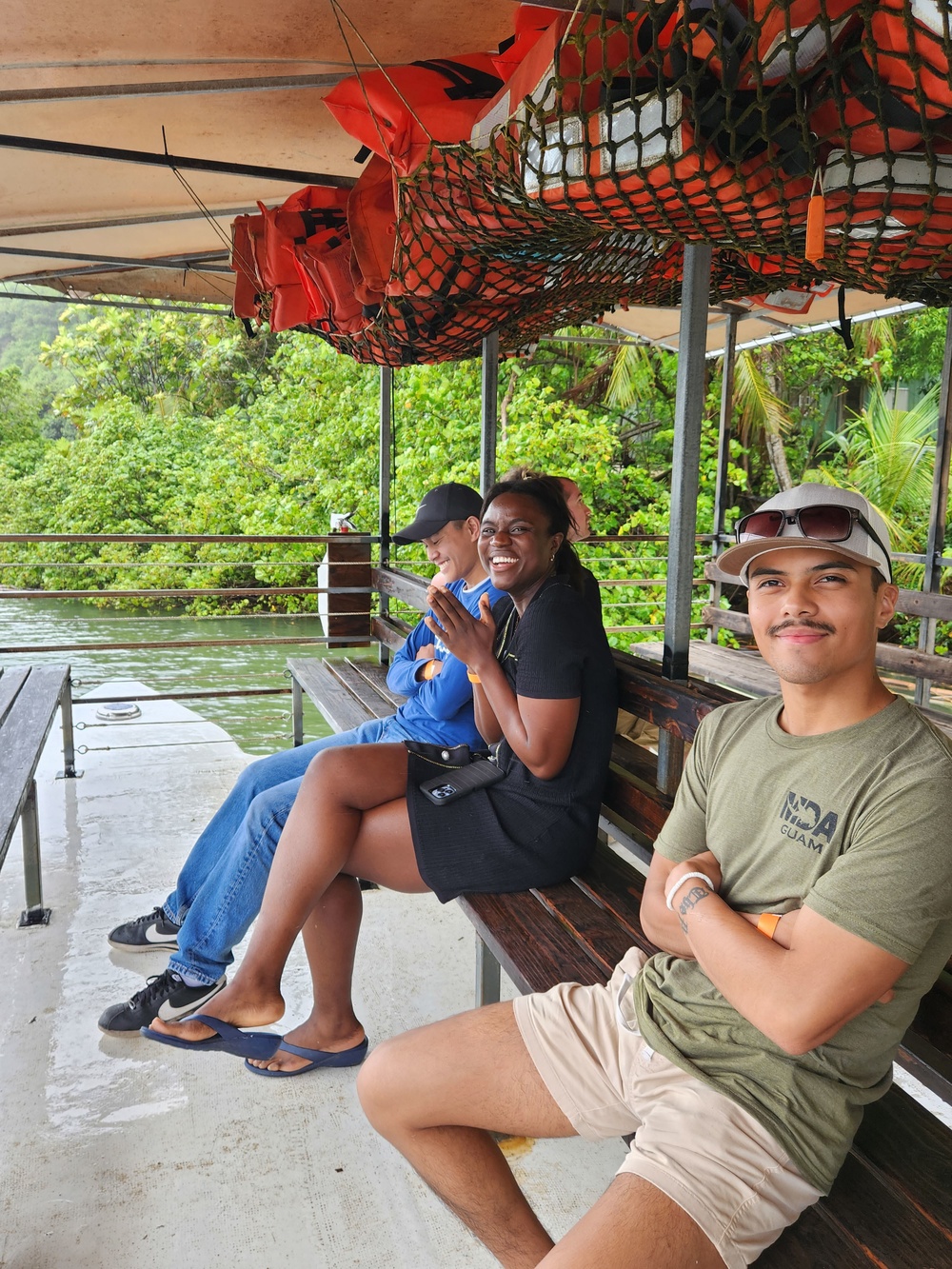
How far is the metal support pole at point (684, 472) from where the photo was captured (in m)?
2.04

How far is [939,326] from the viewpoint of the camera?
11352mm

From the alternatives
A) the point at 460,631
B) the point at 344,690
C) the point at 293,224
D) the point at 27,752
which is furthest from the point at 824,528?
the point at 344,690

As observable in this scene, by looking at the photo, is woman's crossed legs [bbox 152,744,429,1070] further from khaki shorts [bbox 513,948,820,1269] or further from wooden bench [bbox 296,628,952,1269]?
khaki shorts [bbox 513,948,820,1269]

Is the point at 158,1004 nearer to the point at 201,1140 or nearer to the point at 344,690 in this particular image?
the point at 201,1140

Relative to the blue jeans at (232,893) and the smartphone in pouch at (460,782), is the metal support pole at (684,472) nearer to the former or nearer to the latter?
the smartphone in pouch at (460,782)

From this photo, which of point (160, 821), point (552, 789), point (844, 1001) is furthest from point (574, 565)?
point (160, 821)

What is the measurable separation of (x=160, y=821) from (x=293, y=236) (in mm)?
2275

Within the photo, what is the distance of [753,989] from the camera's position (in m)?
1.20

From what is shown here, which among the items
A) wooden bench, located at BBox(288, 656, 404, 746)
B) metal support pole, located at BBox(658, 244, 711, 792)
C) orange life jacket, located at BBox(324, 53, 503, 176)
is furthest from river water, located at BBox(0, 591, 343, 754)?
orange life jacket, located at BBox(324, 53, 503, 176)

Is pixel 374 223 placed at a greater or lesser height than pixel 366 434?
greater

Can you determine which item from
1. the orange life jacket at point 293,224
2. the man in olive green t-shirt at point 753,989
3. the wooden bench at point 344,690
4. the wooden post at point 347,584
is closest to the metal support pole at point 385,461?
the wooden post at point 347,584

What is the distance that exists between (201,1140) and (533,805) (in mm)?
998

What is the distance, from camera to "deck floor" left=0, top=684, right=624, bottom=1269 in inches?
71.7

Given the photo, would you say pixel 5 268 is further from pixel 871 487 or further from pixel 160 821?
pixel 871 487
